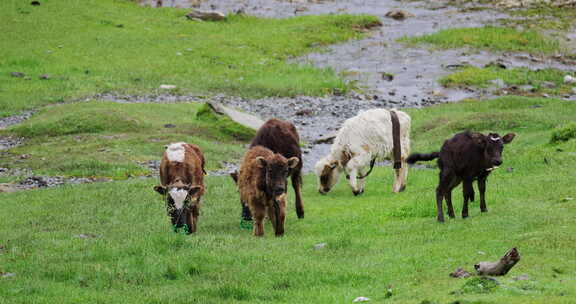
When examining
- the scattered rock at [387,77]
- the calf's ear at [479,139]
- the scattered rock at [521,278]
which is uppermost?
the calf's ear at [479,139]

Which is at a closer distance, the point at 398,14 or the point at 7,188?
the point at 7,188

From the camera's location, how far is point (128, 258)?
12.5m

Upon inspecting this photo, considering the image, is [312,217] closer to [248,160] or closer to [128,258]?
[248,160]

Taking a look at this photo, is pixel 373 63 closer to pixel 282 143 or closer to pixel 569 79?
pixel 569 79

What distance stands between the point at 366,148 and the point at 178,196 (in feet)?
22.5

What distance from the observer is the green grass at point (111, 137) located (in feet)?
81.6

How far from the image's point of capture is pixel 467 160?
1479 centimetres

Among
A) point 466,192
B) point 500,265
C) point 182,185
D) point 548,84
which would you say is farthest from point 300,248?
point 548,84

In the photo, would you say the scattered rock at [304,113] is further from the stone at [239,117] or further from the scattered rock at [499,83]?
the scattered rock at [499,83]

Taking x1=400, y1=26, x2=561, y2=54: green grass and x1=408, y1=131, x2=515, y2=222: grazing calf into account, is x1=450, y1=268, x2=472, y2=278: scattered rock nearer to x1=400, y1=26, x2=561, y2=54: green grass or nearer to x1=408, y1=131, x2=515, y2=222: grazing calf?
x1=408, y1=131, x2=515, y2=222: grazing calf

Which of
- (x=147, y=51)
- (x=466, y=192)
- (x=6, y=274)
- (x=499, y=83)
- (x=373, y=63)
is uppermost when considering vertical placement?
(x=466, y=192)

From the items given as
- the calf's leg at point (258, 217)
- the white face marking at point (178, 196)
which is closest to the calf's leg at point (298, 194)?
the calf's leg at point (258, 217)

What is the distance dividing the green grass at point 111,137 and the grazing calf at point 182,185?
25.6 feet

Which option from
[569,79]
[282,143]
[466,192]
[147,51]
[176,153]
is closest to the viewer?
[466,192]
